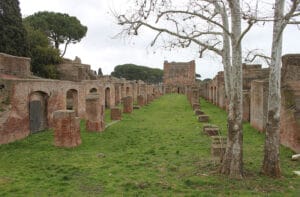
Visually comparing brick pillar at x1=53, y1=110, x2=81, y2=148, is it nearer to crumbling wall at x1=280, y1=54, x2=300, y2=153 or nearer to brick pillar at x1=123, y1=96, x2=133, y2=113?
crumbling wall at x1=280, y1=54, x2=300, y2=153

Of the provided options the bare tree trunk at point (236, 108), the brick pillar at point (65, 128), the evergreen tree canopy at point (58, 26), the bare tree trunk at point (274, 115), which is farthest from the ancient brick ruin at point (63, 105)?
the evergreen tree canopy at point (58, 26)

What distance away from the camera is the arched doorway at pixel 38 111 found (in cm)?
1548

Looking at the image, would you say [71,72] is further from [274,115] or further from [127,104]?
[274,115]

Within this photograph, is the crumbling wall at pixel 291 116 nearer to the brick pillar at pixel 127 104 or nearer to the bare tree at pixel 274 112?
the bare tree at pixel 274 112

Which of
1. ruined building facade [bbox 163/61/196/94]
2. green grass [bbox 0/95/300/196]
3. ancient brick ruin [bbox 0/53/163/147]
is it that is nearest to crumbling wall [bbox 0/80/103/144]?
ancient brick ruin [bbox 0/53/163/147]

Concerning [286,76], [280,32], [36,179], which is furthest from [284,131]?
[36,179]

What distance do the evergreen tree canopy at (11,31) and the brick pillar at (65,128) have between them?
20.8 meters

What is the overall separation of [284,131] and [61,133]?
26.4 ft

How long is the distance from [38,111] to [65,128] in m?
4.23

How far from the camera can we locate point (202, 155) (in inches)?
427

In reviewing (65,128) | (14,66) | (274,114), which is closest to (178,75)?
(14,66)

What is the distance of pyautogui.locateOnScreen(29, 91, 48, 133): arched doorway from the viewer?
15.5 m

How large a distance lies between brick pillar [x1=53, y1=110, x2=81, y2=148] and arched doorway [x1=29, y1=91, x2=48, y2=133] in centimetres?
329

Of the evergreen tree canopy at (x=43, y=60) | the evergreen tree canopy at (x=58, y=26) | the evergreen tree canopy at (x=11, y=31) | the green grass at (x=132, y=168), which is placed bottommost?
the green grass at (x=132, y=168)
